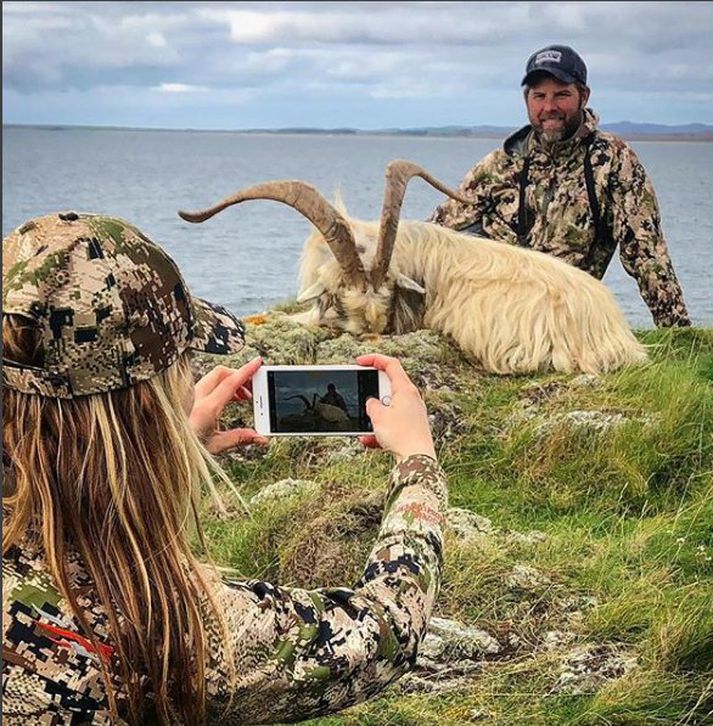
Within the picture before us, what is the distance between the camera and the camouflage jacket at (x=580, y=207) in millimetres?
3369

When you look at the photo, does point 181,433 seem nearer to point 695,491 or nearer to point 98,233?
point 98,233

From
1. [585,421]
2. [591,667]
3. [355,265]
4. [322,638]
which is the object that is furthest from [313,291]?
[322,638]

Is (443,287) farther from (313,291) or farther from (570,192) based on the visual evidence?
(570,192)

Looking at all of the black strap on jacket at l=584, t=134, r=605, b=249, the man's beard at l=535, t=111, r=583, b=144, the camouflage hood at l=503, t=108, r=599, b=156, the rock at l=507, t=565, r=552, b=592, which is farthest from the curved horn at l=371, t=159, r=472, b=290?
the rock at l=507, t=565, r=552, b=592

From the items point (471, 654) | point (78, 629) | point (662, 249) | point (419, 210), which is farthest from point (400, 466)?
point (419, 210)

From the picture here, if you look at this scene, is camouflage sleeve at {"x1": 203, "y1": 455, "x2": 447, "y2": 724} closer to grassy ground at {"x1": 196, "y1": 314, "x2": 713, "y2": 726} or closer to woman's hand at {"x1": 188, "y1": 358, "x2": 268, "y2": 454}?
woman's hand at {"x1": 188, "y1": 358, "x2": 268, "y2": 454}

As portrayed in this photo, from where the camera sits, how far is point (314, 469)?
9.82ft

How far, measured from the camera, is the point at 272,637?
1.35m

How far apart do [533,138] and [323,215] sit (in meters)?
0.75

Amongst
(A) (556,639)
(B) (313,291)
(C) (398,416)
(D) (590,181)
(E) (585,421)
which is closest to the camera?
(C) (398,416)

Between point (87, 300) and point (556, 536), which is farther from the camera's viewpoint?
point (556, 536)

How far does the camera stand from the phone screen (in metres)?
1.67

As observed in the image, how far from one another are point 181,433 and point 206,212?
2.57 meters

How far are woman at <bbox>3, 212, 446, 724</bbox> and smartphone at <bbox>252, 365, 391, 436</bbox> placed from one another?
0.97 feet
